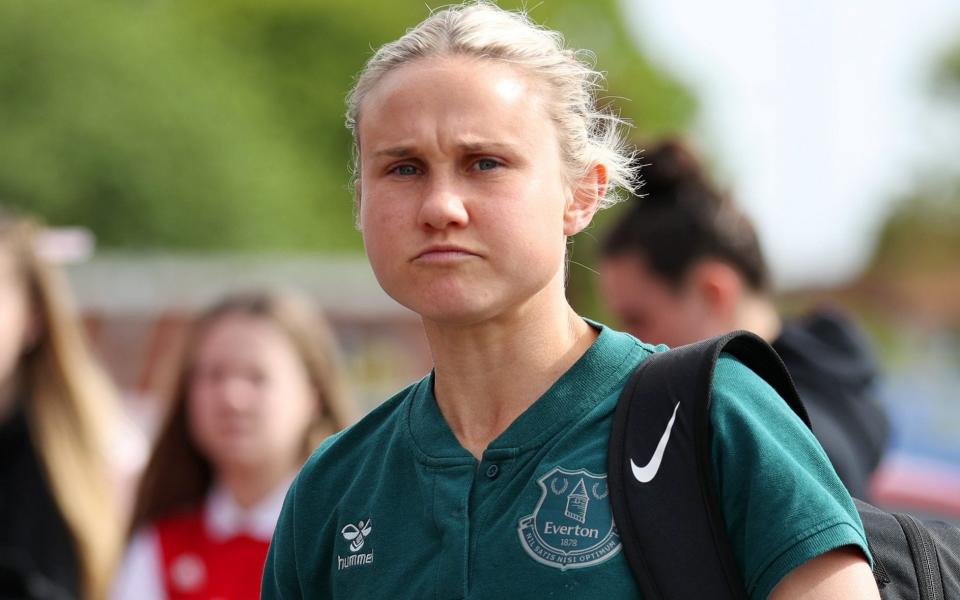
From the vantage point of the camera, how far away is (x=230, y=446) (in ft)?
16.6

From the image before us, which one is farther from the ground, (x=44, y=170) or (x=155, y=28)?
(x=155, y=28)

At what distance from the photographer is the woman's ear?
8.07ft

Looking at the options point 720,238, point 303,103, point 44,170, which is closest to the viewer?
point 720,238

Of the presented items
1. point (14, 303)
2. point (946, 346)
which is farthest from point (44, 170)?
Answer: point (14, 303)

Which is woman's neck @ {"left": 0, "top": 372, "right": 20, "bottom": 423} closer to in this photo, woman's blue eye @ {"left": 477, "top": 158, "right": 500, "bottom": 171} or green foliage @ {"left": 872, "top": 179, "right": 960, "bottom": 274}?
woman's blue eye @ {"left": 477, "top": 158, "right": 500, "bottom": 171}

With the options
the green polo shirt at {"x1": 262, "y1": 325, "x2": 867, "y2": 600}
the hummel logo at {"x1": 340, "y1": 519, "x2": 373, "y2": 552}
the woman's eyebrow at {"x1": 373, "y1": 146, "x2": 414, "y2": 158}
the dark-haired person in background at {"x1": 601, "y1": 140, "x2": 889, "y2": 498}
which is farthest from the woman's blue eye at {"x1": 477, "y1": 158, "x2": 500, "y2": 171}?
the dark-haired person in background at {"x1": 601, "y1": 140, "x2": 889, "y2": 498}

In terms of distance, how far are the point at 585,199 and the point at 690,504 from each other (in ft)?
1.97

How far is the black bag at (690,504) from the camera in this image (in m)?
2.11

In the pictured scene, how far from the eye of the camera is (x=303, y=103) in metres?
40.5

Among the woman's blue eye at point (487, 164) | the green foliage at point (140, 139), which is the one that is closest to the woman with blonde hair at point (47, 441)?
the woman's blue eye at point (487, 164)

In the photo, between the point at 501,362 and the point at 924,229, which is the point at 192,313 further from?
the point at 924,229

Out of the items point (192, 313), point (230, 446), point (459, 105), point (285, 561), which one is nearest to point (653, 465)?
point (459, 105)

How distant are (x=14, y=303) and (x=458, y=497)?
→ 344cm

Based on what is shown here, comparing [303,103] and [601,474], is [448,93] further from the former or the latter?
[303,103]
